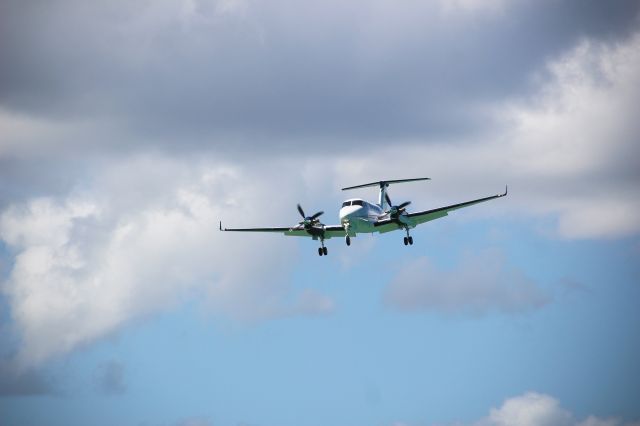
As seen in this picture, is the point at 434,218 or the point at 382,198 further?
the point at 382,198

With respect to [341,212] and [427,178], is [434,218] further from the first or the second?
Result: [341,212]

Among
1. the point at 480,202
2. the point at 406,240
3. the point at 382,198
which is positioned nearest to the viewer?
the point at 480,202

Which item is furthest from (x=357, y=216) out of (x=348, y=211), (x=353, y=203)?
(x=353, y=203)

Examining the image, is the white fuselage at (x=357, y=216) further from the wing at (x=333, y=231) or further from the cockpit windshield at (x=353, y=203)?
the wing at (x=333, y=231)

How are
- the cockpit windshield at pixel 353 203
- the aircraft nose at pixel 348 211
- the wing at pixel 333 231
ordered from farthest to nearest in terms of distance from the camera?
the wing at pixel 333 231, the cockpit windshield at pixel 353 203, the aircraft nose at pixel 348 211

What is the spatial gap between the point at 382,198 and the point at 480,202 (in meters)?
15.5

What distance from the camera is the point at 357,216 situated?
8031 cm

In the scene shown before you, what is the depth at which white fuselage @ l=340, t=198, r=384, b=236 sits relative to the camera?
80125 millimetres

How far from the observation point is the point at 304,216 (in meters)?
84.9

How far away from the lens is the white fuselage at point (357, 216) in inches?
3155

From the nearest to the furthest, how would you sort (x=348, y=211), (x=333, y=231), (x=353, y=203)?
1. (x=348, y=211)
2. (x=353, y=203)
3. (x=333, y=231)

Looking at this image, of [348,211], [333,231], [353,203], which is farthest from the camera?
[333,231]

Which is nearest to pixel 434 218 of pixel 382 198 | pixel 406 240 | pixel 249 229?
pixel 406 240

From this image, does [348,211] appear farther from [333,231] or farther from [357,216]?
[333,231]
